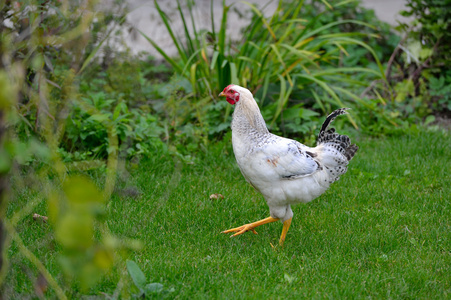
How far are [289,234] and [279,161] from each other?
2.21ft

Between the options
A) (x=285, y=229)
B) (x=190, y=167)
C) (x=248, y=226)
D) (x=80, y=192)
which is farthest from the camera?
(x=190, y=167)

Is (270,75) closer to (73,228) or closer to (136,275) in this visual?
(136,275)

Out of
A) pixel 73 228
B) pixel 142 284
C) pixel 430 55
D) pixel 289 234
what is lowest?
pixel 289 234

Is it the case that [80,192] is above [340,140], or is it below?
above

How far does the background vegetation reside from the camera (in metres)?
2.71

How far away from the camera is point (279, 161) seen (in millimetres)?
3322

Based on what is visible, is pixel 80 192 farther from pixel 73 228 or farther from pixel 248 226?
pixel 248 226

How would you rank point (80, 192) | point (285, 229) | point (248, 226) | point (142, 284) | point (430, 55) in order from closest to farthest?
point (80, 192) < point (142, 284) < point (285, 229) < point (248, 226) < point (430, 55)

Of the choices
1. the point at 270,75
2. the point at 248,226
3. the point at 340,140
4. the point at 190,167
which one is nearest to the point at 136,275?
the point at 248,226

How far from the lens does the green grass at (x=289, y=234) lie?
9.55 ft

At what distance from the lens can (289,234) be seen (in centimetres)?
369

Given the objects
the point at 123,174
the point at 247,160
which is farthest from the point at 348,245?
the point at 123,174

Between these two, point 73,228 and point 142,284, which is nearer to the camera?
point 73,228

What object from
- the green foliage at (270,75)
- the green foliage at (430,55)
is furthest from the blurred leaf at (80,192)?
the green foliage at (430,55)
